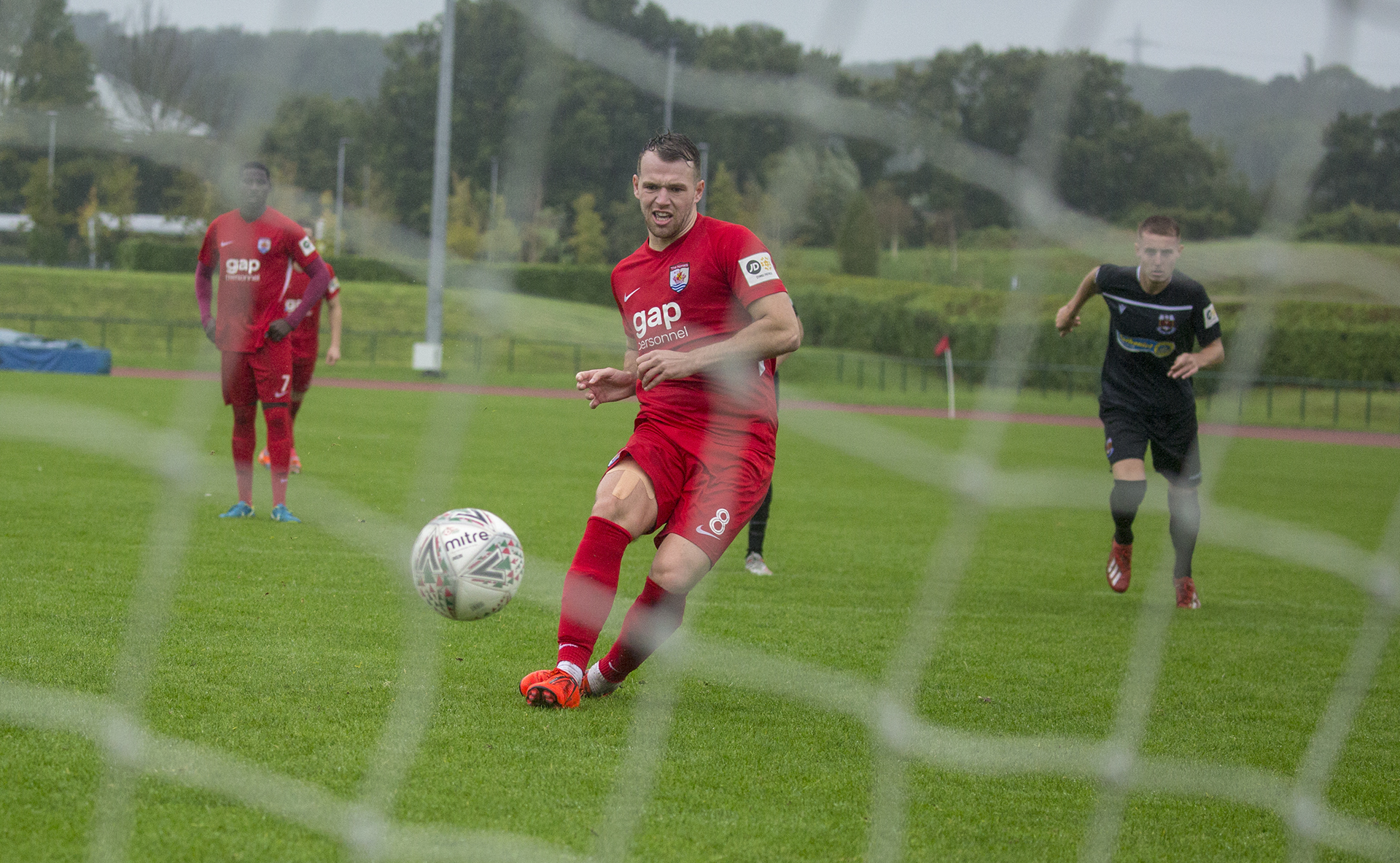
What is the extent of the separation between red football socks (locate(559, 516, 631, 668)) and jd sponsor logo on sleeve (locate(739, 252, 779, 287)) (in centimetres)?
88

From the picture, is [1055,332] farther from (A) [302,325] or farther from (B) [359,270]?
(A) [302,325]

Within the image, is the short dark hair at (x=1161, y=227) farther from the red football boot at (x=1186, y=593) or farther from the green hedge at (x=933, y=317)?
the green hedge at (x=933, y=317)

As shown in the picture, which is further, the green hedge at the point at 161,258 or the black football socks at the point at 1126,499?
the green hedge at the point at 161,258

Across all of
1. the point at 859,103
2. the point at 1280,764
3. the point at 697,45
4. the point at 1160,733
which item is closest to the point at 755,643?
the point at 1160,733

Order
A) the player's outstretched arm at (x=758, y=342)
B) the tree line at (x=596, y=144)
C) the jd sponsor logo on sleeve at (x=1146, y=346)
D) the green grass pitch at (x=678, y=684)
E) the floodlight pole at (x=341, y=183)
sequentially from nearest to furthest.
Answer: the green grass pitch at (x=678, y=684)
the player's outstretched arm at (x=758, y=342)
the tree line at (x=596, y=144)
the jd sponsor logo on sleeve at (x=1146, y=346)
the floodlight pole at (x=341, y=183)

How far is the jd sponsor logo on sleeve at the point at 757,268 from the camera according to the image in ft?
13.2

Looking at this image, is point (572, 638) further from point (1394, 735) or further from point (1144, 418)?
point (1144, 418)

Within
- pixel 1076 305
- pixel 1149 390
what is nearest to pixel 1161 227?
pixel 1076 305

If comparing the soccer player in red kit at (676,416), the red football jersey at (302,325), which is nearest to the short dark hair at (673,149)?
the soccer player in red kit at (676,416)

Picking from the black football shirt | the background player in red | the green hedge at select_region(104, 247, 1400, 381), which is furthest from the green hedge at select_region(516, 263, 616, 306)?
the black football shirt

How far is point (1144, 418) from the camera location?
6.46 meters

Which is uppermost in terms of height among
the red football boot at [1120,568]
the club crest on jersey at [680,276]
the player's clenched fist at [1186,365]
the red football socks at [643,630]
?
the club crest on jersey at [680,276]

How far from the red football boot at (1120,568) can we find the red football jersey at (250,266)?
4681 mm

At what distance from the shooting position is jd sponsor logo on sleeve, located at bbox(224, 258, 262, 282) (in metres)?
7.19
